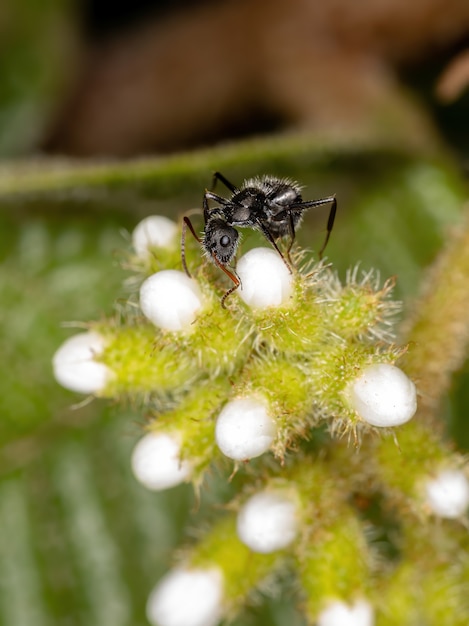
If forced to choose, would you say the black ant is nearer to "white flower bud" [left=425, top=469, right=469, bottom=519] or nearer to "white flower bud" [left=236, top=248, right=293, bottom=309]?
"white flower bud" [left=236, top=248, right=293, bottom=309]

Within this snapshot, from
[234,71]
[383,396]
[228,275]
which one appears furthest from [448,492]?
[234,71]

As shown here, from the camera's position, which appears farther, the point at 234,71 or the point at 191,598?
the point at 234,71

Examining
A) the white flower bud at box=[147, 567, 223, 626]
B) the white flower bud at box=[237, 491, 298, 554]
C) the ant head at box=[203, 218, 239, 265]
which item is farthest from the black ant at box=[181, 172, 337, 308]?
the white flower bud at box=[147, 567, 223, 626]

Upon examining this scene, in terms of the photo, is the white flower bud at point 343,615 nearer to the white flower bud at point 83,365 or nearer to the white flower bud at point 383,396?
the white flower bud at point 383,396

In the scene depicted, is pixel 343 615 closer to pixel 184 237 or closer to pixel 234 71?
pixel 184 237

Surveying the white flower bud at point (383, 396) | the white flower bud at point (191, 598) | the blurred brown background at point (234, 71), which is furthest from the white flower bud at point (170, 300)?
the blurred brown background at point (234, 71)

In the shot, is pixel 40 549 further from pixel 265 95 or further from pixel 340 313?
pixel 265 95
